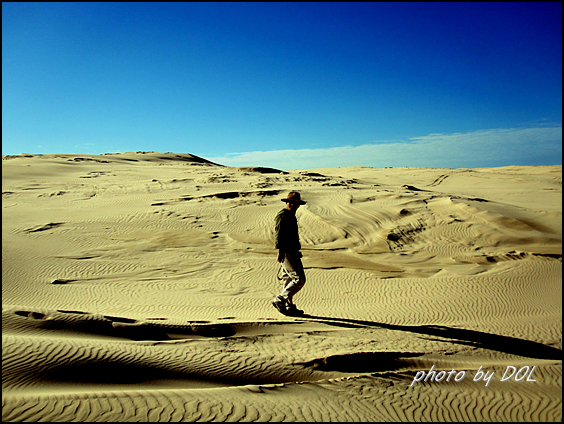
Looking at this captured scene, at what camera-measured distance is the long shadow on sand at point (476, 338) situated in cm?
432

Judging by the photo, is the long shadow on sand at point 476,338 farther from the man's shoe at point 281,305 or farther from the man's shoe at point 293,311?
the man's shoe at point 281,305

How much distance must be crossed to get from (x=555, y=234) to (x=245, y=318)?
772cm

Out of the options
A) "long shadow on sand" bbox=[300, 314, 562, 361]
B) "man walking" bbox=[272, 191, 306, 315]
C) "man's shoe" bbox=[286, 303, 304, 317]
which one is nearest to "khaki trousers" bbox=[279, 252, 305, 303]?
"man walking" bbox=[272, 191, 306, 315]

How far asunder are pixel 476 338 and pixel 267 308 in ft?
9.58

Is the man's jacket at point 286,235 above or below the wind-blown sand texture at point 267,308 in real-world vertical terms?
above

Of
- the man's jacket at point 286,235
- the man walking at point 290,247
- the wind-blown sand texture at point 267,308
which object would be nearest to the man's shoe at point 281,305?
the man walking at point 290,247

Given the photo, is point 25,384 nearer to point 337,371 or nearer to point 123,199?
point 337,371

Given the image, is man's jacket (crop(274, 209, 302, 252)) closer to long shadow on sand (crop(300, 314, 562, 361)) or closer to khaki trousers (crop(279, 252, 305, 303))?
khaki trousers (crop(279, 252, 305, 303))

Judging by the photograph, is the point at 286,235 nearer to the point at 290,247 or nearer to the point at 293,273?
the point at 290,247

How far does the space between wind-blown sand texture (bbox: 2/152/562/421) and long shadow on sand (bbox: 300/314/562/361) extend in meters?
0.03

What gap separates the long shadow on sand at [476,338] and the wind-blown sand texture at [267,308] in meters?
0.03

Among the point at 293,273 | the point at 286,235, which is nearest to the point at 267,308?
the point at 293,273

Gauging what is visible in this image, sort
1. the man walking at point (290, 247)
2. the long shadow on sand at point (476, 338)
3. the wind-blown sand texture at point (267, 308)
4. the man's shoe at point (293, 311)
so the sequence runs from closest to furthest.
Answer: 1. the wind-blown sand texture at point (267, 308)
2. the long shadow on sand at point (476, 338)
3. the man walking at point (290, 247)
4. the man's shoe at point (293, 311)

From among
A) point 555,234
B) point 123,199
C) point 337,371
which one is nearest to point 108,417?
point 337,371
